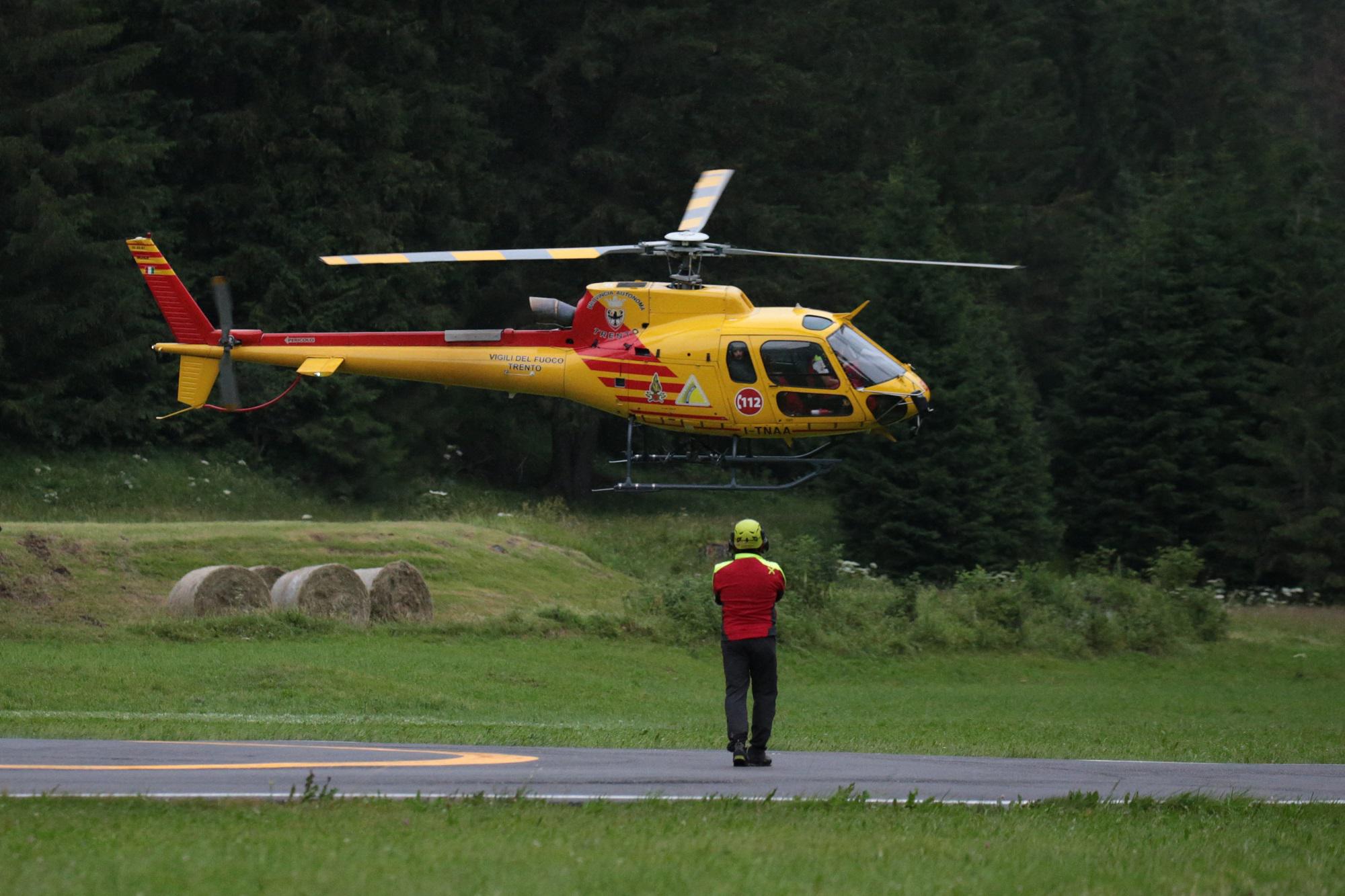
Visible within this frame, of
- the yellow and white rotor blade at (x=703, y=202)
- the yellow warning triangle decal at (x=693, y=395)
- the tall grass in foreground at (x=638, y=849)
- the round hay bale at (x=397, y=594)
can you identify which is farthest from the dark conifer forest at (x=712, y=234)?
the tall grass in foreground at (x=638, y=849)

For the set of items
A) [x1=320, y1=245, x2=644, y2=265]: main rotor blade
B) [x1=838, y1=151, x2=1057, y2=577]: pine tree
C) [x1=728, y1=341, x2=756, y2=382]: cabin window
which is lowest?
[x1=838, y1=151, x2=1057, y2=577]: pine tree

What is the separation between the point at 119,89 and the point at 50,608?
74.7 feet

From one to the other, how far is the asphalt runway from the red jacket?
108 centimetres

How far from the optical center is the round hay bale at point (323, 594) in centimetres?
2641

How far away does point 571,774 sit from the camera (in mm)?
12078

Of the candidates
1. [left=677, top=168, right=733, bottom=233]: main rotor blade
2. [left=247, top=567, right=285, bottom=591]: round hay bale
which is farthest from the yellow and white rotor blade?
[left=247, top=567, right=285, bottom=591]: round hay bale

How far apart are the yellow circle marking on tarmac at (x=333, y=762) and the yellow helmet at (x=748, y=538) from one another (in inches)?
93.2

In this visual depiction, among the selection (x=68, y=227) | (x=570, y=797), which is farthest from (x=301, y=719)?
(x=68, y=227)

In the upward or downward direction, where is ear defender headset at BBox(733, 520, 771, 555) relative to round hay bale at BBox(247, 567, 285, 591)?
upward

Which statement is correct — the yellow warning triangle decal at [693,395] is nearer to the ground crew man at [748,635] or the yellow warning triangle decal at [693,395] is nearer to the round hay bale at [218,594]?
the round hay bale at [218,594]

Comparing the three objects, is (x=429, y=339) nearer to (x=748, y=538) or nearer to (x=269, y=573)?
(x=269, y=573)

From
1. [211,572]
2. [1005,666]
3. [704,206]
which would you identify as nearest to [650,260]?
[1005,666]

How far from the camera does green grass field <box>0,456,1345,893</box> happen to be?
893cm

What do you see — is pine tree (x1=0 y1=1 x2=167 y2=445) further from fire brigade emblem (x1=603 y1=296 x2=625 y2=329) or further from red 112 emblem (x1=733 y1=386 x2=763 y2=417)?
red 112 emblem (x1=733 y1=386 x2=763 y2=417)
